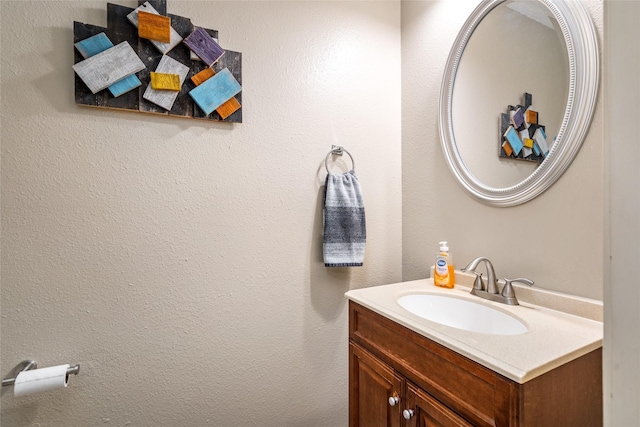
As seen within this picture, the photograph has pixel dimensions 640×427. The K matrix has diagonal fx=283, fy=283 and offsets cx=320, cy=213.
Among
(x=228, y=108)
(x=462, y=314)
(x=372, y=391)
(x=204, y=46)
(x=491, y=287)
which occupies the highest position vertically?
(x=204, y=46)

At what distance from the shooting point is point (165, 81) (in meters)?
1.08

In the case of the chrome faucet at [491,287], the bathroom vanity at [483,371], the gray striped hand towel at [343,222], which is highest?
the gray striped hand towel at [343,222]

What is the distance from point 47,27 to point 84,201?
598 mm

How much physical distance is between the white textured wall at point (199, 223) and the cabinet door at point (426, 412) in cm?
61

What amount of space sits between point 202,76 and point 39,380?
46.4 inches

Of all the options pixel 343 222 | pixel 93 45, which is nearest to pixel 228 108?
pixel 93 45

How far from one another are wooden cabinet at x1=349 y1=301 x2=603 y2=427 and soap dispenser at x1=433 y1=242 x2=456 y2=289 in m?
0.38

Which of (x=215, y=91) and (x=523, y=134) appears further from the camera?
(x=215, y=91)

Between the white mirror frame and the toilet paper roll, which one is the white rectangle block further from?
the white mirror frame

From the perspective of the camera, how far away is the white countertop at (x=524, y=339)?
2.04 ft

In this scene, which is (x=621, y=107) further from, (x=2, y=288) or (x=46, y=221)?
(x=2, y=288)

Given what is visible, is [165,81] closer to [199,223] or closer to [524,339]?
[199,223]

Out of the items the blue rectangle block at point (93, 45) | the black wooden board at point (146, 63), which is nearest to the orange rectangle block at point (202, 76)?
the black wooden board at point (146, 63)

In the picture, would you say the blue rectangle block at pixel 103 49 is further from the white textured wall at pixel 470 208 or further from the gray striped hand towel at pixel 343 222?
the white textured wall at pixel 470 208
